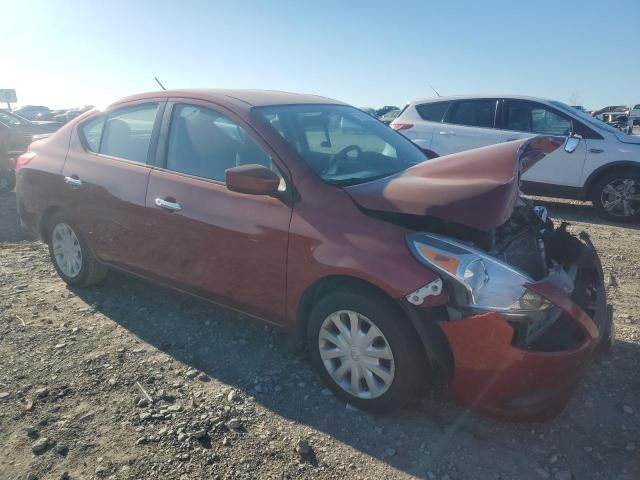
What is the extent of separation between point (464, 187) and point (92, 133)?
3140 mm

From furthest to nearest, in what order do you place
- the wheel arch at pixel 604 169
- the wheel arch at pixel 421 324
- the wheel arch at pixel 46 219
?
the wheel arch at pixel 604 169
the wheel arch at pixel 46 219
the wheel arch at pixel 421 324

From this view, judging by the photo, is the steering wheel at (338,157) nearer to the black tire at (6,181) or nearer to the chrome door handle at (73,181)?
the chrome door handle at (73,181)

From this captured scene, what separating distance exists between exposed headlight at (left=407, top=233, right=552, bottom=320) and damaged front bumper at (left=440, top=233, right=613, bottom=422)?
0.18 ft

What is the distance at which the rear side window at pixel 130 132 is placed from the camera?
142 inches

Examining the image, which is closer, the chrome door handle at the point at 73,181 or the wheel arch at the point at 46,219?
the chrome door handle at the point at 73,181

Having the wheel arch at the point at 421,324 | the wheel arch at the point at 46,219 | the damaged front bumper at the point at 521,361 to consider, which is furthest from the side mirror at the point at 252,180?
the wheel arch at the point at 46,219

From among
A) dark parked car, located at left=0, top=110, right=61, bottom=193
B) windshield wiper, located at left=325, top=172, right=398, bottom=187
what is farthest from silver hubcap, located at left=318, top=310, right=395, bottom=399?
dark parked car, located at left=0, top=110, right=61, bottom=193

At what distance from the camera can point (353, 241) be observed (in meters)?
2.55

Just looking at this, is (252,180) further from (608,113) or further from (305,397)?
(608,113)

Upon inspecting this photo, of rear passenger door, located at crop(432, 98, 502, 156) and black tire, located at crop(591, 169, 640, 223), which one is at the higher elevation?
rear passenger door, located at crop(432, 98, 502, 156)

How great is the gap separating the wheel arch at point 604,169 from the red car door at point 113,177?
6113 mm

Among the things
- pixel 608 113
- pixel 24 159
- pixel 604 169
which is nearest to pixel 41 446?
pixel 24 159

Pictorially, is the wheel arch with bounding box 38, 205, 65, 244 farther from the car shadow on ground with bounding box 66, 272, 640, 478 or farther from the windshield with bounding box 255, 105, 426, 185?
the windshield with bounding box 255, 105, 426, 185

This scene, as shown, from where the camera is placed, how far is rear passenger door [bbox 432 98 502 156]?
7.50 metres
